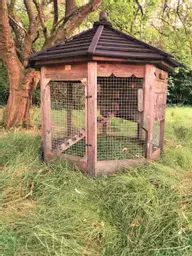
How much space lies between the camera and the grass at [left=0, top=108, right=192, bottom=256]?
2084 mm

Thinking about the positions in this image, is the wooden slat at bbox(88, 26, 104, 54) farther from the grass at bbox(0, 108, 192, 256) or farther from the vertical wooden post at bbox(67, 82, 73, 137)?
the grass at bbox(0, 108, 192, 256)

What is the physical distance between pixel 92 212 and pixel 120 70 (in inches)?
77.6

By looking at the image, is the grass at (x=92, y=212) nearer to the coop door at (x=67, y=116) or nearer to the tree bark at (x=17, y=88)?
the coop door at (x=67, y=116)

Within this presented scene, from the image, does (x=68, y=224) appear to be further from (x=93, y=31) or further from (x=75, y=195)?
(x=93, y=31)

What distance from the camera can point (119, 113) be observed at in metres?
4.29

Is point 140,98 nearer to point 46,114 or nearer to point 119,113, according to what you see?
point 119,113

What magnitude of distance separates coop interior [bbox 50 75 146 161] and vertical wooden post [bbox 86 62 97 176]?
17 cm

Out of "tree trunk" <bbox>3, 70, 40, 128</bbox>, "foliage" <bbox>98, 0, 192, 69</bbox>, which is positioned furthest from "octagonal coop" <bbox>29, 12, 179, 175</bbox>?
"foliage" <bbox>98, 0, 192, 69</bbox>

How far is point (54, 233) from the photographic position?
7.06ft

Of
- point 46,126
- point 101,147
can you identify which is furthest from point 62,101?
point 101,147

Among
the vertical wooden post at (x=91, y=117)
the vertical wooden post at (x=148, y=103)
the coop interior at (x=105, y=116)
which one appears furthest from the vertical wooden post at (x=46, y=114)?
the vertical wooden post at (x=148, y=103)

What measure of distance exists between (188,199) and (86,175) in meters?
1.45

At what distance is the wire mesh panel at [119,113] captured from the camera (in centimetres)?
377

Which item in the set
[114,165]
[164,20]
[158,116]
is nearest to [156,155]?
[158,116]
